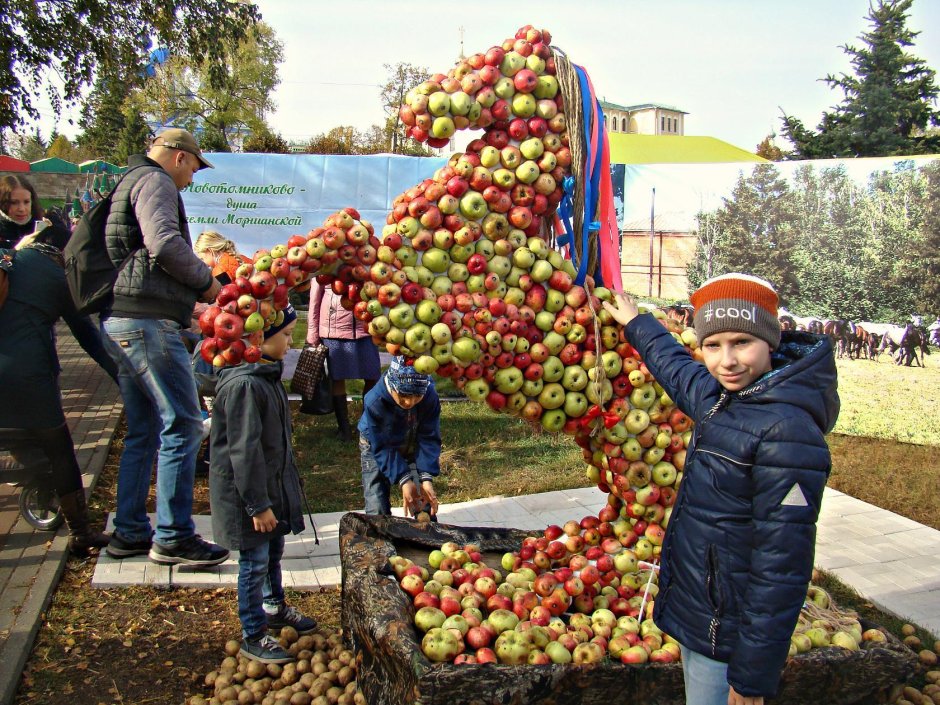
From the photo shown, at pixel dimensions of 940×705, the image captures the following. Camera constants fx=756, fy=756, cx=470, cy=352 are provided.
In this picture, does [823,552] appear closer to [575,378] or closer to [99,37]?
[575,378]

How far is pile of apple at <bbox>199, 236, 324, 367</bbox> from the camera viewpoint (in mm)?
2557

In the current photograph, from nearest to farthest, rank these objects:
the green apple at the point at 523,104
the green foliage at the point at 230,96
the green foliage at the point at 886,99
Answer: the green apple at the point at 523,104
the green foliage at the point at 886,99
the green foliage at the point at 230,96

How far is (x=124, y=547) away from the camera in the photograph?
14.5 ft

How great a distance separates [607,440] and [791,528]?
108cm

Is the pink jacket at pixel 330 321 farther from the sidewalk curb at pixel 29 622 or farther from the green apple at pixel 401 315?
the green apple at pixel 401 315

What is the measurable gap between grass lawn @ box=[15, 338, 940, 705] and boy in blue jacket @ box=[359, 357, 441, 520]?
2.32ft

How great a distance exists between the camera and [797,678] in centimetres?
271

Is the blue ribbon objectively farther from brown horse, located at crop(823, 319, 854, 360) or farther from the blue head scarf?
brown horse, located at crop(823, 319, 854, 360)

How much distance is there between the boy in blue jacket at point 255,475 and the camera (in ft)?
10.4

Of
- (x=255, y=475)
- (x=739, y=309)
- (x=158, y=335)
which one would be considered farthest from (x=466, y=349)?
(x=158, y=335)

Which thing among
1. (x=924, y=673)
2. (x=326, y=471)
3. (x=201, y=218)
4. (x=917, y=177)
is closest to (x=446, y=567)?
(x=924, y=673)

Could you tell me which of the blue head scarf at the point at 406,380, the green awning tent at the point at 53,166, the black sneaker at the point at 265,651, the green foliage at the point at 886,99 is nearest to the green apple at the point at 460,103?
the blue head scarf at the point at 406,380

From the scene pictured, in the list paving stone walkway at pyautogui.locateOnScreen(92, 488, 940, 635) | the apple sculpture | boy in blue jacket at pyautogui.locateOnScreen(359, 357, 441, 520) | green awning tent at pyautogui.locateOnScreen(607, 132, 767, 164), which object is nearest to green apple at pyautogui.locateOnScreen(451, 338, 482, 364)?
the apple sculpture

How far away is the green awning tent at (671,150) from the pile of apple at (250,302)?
6593mm
